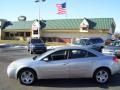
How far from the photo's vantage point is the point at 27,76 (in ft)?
35.5

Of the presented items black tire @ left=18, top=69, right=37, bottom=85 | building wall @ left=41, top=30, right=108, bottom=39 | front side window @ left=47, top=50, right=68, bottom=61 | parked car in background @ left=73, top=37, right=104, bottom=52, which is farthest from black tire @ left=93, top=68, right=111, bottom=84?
building wall @ left=41, top=30, right=108, bottom=39

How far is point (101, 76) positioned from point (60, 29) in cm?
5638

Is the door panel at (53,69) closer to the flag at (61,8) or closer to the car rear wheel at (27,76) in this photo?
the car rear wheel at (27,76)

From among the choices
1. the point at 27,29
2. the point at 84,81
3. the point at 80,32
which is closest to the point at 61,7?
the point at 80,32

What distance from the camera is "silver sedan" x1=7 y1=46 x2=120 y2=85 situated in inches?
422

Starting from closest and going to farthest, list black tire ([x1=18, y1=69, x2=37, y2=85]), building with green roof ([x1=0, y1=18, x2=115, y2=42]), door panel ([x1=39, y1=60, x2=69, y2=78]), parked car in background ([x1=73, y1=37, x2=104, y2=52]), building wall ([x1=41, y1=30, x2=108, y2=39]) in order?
1. door panel ([x1=39, y1=60, x2=69, y2=78])
2. black tire ([x1=18, y1=69, x2=37, y2=85])
3. parked car in background ([x1=73, y1=37, x2=104, y2=52])
4. building wall ([x1=41, y1=30, x2=108, y2=39])
5. building with green roof ([x1=0, y1=18, x2=115, y2=42])

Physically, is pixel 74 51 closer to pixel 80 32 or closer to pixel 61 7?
pixel 61 7

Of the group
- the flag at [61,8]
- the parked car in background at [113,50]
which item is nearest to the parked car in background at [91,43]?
the parked car in background at [113,50]

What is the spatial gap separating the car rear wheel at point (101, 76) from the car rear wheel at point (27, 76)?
2.35m

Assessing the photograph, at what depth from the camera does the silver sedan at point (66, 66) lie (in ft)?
35.2

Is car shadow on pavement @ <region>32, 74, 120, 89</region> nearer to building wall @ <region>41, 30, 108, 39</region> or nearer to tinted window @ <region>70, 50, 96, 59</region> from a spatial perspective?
tinted window @ <region>70, 50, 96, 59</region>

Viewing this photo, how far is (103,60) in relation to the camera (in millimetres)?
10969

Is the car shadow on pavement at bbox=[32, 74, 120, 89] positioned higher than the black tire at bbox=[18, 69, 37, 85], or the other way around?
the black tire at bbox=[18, 69, 37, 85]

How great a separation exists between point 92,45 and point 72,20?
39603 millimetres
